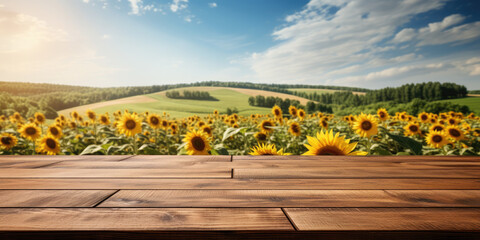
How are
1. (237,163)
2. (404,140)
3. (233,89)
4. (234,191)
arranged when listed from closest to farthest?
(234,191), (237,163), (404,140), (233,89)

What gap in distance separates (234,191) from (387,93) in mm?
37150

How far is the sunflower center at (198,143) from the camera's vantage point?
2.47 metres

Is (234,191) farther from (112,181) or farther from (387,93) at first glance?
(387,93)

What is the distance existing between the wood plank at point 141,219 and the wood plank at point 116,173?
41 cm

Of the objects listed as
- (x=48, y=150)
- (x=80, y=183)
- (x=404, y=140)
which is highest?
(x=404, y=140)

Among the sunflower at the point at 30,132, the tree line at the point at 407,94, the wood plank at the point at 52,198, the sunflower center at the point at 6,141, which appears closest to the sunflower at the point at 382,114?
the wood plank at the point at 52,198

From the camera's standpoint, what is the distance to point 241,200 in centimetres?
83

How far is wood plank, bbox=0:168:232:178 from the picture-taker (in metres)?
1.17

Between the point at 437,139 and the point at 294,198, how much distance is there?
3563mm

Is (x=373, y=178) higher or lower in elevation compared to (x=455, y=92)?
lower

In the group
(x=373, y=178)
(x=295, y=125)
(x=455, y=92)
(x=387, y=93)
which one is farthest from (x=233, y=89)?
(x=373, y=178)

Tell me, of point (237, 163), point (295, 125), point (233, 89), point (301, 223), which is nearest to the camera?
point (301, 223)

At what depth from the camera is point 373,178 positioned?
44.5 inches

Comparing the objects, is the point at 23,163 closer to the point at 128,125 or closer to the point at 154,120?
the point at 128,125
